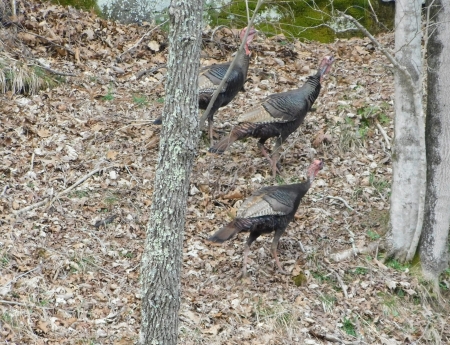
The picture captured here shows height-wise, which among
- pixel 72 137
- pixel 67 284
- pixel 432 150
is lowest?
pixel 67 284

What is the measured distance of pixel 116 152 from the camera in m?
8.45

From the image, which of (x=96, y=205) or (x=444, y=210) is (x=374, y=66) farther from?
(x=96, y=205)

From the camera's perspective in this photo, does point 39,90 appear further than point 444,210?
Yes

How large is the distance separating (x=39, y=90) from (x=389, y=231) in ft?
17.6

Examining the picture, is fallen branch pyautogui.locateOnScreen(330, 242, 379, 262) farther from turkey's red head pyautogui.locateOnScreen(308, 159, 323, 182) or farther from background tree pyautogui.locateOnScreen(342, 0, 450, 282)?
turkey's red head pyautogui.locateOnScreen(308, 159, 323, 182)

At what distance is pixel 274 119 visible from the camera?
802 centimetres

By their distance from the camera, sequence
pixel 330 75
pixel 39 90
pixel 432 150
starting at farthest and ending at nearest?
pixel 330 75, pixel 39 90, pixel 432 150

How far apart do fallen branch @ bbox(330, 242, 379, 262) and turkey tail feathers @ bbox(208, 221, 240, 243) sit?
1.30 metres

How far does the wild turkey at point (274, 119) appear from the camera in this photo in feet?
26.1

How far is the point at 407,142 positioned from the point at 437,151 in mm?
349

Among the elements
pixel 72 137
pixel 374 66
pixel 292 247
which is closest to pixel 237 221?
pixel 292 247

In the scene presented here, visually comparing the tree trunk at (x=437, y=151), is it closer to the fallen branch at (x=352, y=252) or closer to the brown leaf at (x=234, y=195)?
the fallen branch at (x=352, y=252)

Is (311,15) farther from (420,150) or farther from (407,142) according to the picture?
(420,150)

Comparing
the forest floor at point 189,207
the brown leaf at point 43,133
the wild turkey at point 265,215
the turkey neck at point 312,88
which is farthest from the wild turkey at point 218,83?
the wild turkey at point 265,215
